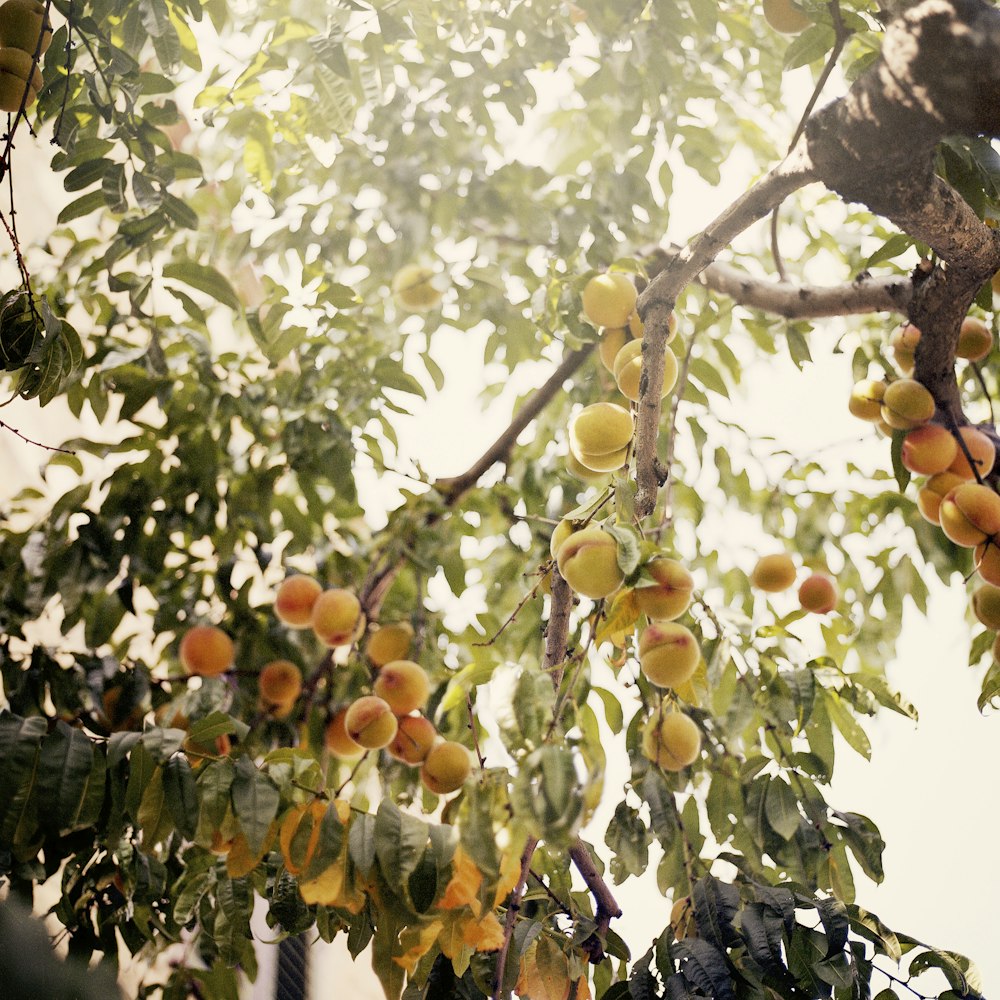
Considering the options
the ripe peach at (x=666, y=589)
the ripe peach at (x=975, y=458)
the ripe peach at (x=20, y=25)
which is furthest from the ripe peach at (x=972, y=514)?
the ripe peach at (x=20, y=25)

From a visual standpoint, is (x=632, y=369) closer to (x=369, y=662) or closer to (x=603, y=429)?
(x=603, y=429)

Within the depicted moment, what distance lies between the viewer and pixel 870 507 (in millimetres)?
1914

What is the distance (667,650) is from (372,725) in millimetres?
689

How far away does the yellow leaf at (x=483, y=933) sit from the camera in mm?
1036

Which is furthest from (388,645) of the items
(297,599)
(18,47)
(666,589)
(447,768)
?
(18,47)

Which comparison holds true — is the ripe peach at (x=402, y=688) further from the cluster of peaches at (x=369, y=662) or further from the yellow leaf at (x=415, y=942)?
the yellow leaf at (x=415, y=942)

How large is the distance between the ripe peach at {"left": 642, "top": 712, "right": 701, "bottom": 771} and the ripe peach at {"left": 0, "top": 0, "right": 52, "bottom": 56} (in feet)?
4.28

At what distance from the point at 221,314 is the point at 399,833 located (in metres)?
3.49

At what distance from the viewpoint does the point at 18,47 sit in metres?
1.22

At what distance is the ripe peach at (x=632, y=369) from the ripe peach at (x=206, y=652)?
1.07 metres

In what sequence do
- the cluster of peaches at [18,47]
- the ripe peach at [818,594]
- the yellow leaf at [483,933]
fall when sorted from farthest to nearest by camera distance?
the ripe peach at [818,594], the cluster of peaches at [18,47], the yellow leaf at [483,933]

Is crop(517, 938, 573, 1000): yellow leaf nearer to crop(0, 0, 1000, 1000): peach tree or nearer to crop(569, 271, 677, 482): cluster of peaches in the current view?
crop(0, 0, 1000, 1000): peach tree

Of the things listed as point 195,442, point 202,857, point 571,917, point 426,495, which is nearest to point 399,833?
point 571,917

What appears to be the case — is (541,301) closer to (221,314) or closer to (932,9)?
(932,9)
